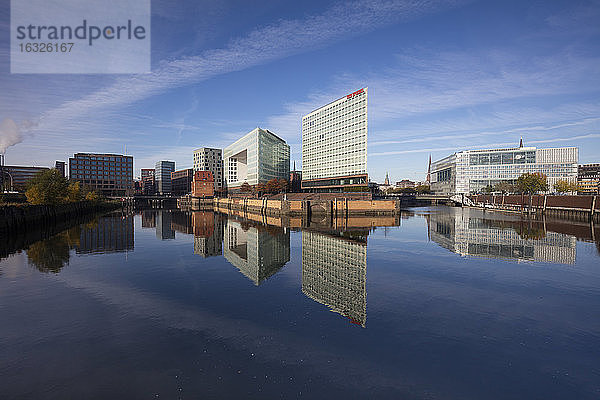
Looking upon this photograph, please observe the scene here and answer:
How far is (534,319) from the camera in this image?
1605 cm

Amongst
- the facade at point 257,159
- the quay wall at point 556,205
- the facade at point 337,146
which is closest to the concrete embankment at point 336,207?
the facade at point 337,146

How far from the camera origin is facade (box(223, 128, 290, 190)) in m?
151

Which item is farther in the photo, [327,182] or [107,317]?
[327,182]

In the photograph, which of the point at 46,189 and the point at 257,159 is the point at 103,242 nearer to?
the point at 46,189

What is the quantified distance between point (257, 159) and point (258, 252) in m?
117

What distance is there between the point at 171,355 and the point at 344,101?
116605mm

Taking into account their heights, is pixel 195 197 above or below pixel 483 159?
below

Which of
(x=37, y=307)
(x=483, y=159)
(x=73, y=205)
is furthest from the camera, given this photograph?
(x=483, y=159)

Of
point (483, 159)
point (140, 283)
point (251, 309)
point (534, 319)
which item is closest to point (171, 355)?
point (251, 309)

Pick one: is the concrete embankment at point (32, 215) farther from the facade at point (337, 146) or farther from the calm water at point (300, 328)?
the facade at point (337, 146)

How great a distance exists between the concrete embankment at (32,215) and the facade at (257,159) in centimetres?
8013

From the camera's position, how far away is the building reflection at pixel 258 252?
1076 inches

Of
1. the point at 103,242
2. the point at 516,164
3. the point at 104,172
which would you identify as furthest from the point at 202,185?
the point at 516,164

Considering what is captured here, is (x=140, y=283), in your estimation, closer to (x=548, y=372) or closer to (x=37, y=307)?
(x=37, y=307)
